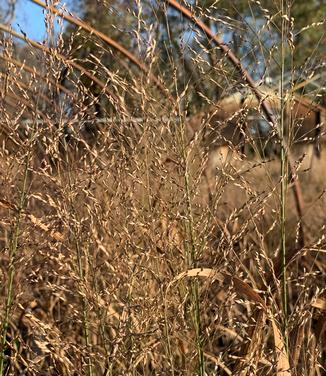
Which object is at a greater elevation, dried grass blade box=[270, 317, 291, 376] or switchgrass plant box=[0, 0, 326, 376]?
switchgrass plant box=[0, 0, 326, 376]

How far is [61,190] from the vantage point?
183 cm

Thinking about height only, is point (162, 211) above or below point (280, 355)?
above

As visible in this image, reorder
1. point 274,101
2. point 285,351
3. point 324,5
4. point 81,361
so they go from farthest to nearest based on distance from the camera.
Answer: point 324,5 < point 81,361 < point 274,101 < point 285,351

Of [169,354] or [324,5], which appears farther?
[324,5]

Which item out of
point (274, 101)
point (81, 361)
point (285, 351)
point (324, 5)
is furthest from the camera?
point (324, 5)

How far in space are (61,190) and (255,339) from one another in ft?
2.04

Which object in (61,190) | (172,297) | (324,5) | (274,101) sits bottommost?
(172,297)

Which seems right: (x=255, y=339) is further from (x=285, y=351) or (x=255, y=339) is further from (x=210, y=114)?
(x=210, y=114)

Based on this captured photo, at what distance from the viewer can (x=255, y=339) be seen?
189 centimetres

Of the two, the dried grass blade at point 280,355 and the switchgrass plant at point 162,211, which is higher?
the switchgrass plant at point 162,211

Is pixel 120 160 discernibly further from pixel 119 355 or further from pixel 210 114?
pixel 119 355

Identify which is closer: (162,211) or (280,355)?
(280,355)

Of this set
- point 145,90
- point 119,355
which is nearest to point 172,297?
point 119,355

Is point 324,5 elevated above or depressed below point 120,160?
above
